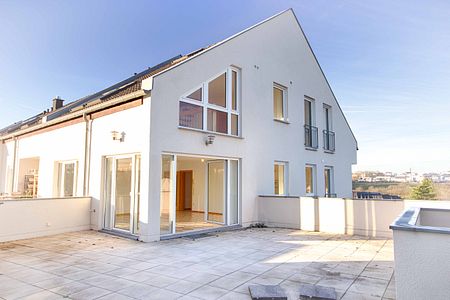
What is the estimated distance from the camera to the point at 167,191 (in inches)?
304

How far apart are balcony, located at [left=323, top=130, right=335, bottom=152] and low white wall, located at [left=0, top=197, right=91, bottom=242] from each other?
10.9 metres

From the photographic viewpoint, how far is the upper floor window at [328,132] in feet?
48.1

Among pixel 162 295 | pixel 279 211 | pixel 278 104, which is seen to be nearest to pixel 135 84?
pixel 278 104

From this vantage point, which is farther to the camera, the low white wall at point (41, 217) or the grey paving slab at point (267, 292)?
the low white wall at point (41, 217)

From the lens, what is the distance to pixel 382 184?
2228 centimetres

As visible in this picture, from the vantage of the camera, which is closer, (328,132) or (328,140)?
(328,140)

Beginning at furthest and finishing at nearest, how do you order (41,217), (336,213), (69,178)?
1. (69,178)
2. (336,213)
3. (41,217)

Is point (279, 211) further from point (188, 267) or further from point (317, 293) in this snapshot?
point (317, 293)

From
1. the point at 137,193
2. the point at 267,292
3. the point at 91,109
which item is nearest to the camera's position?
the point at 267,292

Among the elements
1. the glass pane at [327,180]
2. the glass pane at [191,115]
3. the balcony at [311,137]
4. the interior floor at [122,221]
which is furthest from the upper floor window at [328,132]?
the interior floor at [122,221]

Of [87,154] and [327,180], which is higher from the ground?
[87,154]

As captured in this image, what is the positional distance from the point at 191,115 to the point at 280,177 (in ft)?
16.5

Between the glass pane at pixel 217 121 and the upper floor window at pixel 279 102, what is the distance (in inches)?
122

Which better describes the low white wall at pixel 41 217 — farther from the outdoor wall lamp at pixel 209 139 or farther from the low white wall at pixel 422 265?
the low white wall at pixel 422 265
